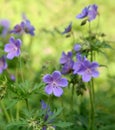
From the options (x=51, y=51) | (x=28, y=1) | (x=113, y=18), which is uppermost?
(x=28, y=1)

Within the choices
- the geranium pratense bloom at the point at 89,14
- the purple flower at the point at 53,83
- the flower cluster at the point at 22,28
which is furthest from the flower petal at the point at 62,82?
the flower cluster at the point at 22,28

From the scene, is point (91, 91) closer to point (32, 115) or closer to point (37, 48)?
point (32, 115)

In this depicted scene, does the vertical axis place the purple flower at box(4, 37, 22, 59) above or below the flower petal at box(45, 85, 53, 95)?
above

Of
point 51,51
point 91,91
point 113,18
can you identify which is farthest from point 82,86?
point 113,18

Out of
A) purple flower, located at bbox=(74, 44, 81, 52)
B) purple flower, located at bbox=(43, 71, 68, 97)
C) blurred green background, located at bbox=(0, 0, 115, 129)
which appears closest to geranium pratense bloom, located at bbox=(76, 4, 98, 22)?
purple flower, located at bbox=(74, 44, 81, 52)

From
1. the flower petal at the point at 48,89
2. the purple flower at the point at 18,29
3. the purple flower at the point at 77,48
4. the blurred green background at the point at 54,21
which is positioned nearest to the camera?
the flower petal at the point at 48,89

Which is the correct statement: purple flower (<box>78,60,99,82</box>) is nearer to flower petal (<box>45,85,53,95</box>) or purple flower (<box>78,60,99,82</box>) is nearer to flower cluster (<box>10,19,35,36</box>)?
flower petal (<box>45,85,53,95</box>)

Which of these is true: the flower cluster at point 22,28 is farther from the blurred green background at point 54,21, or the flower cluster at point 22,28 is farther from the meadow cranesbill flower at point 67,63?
the blurred green background at point 54,21

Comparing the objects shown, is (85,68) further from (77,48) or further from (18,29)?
(18,29)
